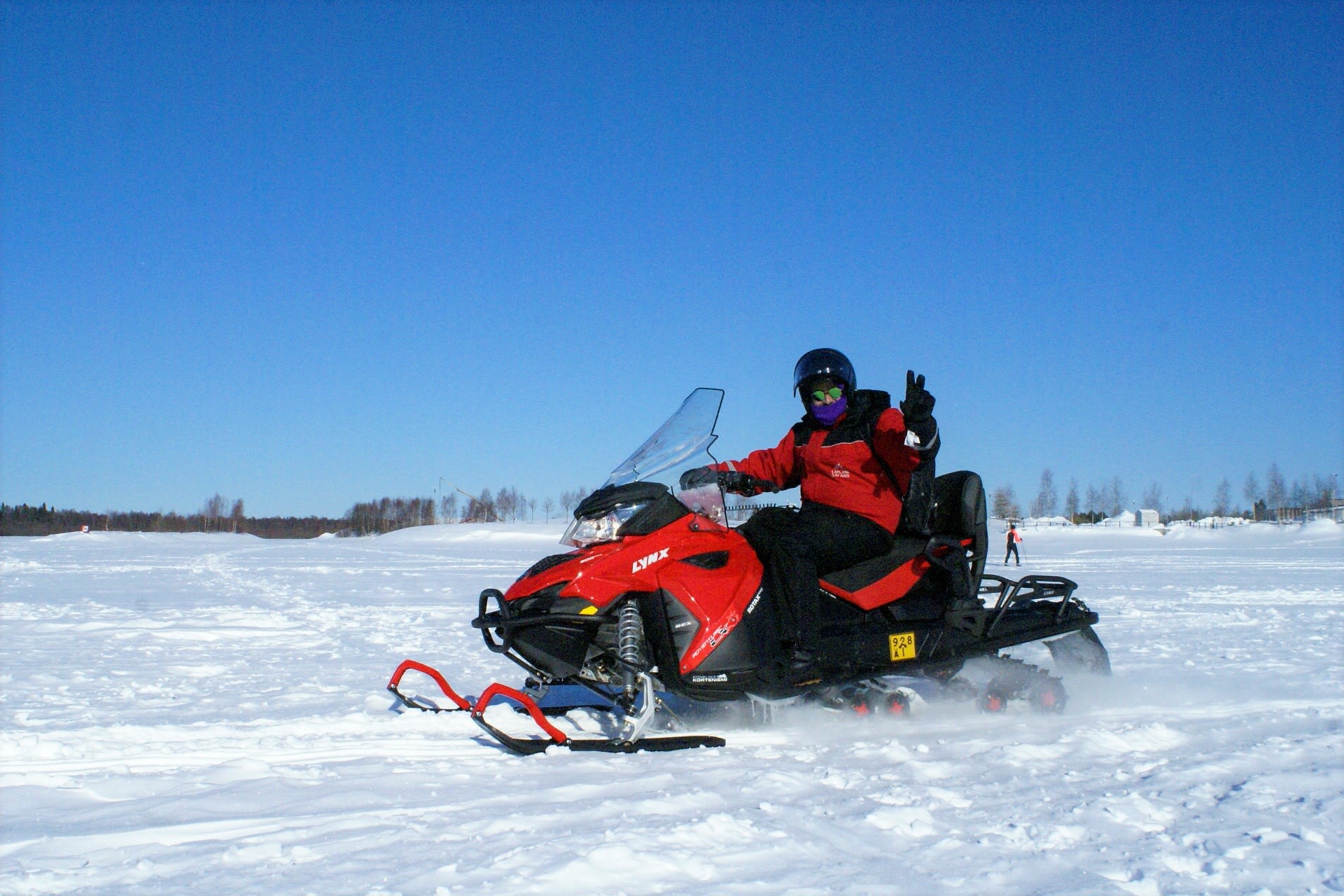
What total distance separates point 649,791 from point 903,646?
1905mm

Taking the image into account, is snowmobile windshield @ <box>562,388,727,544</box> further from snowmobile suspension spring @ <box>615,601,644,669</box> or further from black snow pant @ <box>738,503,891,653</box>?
snowmobile suspension spring @ <box>615,601,644,669</box>

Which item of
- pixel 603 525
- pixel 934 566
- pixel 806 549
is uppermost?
pixel 603 525

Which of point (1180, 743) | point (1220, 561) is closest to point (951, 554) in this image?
point (1180, 743)

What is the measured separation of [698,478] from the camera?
455cm

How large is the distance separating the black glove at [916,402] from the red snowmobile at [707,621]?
62 centimetres

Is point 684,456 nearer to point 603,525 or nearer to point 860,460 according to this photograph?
point 603,525

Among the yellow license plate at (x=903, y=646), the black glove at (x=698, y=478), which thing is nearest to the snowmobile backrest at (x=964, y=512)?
the yellow license plate at (x=903, y=646)

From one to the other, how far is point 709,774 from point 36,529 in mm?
94737

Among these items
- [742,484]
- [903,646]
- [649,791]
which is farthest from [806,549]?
[649,791]

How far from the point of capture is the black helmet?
490 centimetres

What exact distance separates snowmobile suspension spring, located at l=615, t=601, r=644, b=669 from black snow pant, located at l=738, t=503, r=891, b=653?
26.8 inches

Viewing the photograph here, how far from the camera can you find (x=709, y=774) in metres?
3.38

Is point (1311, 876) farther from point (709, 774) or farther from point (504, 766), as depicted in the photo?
point (504, 766)

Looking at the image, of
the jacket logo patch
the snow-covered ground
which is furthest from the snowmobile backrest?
the jacket logo patch
